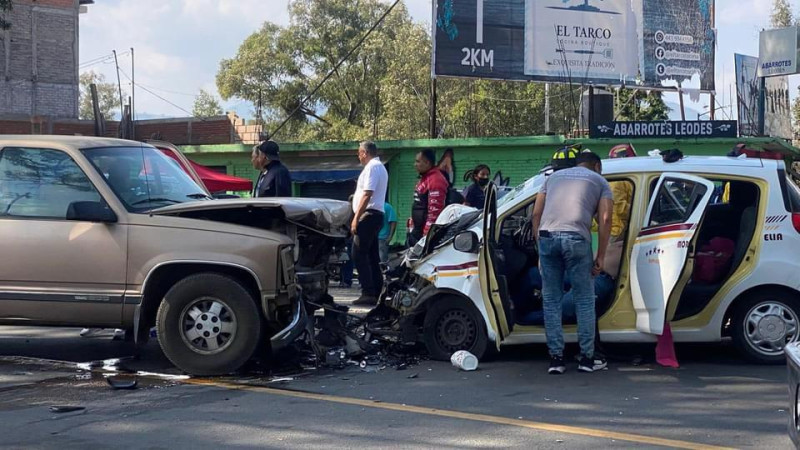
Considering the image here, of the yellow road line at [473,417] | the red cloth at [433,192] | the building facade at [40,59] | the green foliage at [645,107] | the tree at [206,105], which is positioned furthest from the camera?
the tree at [206,105]

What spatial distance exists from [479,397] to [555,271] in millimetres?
1290

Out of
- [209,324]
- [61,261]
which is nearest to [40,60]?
[61,261]

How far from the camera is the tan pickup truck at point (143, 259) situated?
746 cm

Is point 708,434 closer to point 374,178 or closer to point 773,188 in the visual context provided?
point 773,188

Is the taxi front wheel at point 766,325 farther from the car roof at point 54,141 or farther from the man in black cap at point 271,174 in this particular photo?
the car roof at point 54,141

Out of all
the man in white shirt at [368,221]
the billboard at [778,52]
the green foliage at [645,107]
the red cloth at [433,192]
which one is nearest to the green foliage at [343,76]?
the green foliage at [645,107]

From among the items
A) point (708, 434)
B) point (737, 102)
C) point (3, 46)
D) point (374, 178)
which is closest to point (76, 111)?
point (3, 46)

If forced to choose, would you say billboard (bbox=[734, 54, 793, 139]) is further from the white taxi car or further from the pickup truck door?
the pickup truck door

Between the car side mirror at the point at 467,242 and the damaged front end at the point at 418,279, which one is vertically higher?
the car side mirror at the point at 467,242

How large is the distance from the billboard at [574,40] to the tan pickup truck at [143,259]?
13439 millimetres

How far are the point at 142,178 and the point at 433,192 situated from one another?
14.2 feet

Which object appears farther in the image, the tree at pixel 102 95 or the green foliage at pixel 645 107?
the tree at pixel 102 95

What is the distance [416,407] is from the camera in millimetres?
6465

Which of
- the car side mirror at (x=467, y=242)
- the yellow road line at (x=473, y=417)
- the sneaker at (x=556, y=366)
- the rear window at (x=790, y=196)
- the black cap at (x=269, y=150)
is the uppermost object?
the black cap at (x=269, y=150)
